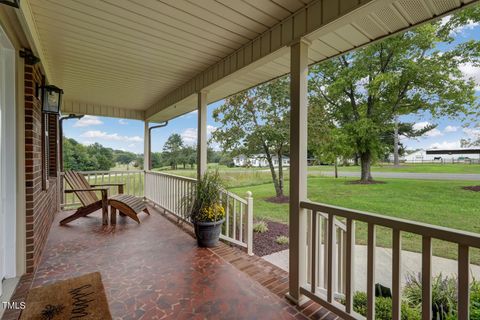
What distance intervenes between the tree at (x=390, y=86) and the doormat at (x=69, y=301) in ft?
26.3

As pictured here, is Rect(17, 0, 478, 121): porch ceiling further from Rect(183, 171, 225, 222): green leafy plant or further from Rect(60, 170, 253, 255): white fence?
Rect(60, 170, 253, 255): white fence

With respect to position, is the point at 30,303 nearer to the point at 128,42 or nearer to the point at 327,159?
the point at 128,42

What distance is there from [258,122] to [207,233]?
17.4 feet

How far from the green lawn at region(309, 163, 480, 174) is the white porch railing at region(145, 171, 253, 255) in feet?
20.9

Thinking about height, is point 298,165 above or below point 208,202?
above

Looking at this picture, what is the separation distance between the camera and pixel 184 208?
13.9 feet

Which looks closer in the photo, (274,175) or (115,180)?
(115,180)

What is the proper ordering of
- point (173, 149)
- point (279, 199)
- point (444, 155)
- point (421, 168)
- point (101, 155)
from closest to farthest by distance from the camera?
point (444, 155)
point (101, 155)
point (279, 199)
point (421, 168)
point (173, 149)

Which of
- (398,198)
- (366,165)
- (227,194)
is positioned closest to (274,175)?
(366,165)

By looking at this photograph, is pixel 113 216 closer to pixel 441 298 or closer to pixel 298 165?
pixel 298 165

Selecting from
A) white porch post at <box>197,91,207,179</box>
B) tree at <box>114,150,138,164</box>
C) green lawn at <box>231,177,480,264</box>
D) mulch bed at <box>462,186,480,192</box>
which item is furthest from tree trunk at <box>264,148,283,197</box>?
mulch bed at <box>462,186,480,192</box>

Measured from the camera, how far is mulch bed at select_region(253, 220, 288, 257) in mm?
4531

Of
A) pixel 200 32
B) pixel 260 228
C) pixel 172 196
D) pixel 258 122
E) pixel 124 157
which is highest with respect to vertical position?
pixel 200 32

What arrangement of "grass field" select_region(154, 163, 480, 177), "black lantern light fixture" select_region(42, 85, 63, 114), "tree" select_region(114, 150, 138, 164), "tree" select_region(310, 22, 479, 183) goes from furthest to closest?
1. "tree" select_region(114, 150, 138, 164)
2. "grass field" select_region(154, 163, 480, 177)
3. "tree" select_region(310, 22, 479, 183)
4. "black lantern light fixture" select_region(42, 85, 63, 114)
